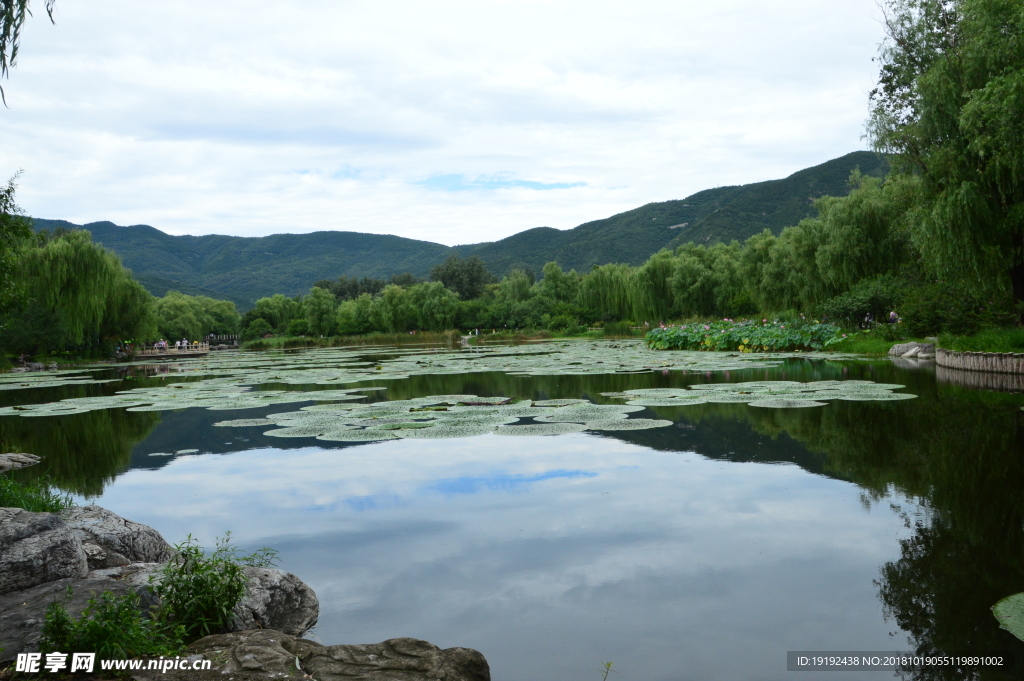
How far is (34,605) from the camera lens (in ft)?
9.85

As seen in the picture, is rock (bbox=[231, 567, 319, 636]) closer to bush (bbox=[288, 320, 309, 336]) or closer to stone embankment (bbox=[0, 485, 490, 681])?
stone embankment (bbox=[0, 485, 490, 681])

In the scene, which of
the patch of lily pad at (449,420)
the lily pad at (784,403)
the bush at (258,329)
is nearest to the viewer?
the patch of lily pad at (449,420)

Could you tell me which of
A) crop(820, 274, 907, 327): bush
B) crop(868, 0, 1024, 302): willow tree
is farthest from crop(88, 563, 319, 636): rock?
crop(820, 274, 907, 327): bush

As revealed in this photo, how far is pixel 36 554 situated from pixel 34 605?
1.36 ft

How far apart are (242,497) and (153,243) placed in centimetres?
19169

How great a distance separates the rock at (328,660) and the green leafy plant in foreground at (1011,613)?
2.18m

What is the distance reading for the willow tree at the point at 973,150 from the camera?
11.7 metres

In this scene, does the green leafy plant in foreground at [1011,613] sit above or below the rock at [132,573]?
below

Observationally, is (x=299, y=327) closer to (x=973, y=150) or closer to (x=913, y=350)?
(x=913, y=350)

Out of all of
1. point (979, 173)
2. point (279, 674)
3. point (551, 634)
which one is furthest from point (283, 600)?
point (979, 173)

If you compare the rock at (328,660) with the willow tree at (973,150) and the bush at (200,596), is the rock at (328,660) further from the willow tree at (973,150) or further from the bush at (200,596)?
the willow tree at (973,150)

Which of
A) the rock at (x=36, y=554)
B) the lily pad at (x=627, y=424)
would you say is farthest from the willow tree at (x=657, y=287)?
the rock at (x=36, y=554)

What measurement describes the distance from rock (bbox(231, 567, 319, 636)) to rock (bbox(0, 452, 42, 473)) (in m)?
5.55

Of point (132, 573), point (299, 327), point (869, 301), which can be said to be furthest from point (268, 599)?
point (299, 327)
